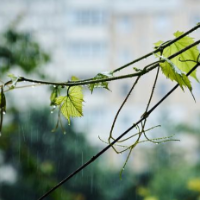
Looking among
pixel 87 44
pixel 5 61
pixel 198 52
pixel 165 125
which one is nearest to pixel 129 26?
pixel 87 44

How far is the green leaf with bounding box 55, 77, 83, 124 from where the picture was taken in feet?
0.84

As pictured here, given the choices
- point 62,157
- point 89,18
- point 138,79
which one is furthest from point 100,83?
point 89,18

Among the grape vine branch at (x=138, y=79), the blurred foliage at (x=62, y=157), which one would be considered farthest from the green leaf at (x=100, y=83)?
the blurred foliage at (x=62, y=157)

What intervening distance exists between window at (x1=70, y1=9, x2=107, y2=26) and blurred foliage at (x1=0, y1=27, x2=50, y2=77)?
10492mm

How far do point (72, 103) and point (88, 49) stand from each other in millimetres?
11923

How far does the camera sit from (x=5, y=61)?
1479 mm

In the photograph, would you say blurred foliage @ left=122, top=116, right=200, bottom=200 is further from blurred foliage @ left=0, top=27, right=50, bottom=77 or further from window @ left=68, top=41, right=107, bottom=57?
window @ left=68, top=41, right=107, bottom=57

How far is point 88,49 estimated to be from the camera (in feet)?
39.7

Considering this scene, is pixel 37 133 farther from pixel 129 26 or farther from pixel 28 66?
pixel 129 26

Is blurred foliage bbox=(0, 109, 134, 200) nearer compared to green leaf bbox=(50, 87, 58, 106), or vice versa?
green leaf bbox=(50, 87, 58, 106)

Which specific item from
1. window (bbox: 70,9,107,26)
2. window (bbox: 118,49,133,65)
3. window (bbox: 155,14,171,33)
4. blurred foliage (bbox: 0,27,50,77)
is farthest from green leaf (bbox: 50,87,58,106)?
window (bbox: 155,14,171,33)

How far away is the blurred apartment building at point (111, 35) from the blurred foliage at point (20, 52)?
10.3m

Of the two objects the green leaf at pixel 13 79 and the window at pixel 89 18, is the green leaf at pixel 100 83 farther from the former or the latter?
the window at pixel 89 18

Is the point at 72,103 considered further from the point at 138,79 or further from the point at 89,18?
the point at 89,18
